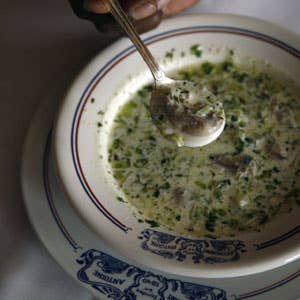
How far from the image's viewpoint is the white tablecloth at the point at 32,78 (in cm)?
142

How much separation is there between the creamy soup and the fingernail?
0.88ft

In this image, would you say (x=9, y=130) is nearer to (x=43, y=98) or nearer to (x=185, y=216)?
(x=43, y=98)

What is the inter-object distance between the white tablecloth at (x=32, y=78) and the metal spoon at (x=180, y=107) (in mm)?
347

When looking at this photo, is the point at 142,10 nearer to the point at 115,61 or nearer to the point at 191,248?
the point at 115,61

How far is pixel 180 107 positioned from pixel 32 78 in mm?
560

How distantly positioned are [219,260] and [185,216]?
0.20 m

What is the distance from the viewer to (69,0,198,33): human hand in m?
1.43

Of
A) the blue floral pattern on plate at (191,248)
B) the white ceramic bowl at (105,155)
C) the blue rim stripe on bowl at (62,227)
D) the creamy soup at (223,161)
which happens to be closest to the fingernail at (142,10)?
the white ceramic bowl at (105,155)

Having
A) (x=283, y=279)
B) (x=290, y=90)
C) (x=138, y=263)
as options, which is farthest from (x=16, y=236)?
(x=290, y=90)

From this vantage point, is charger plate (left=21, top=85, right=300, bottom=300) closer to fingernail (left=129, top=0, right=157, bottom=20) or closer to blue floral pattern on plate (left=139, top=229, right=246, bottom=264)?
blue floral pattern on plate (left=139, top=229, right=246, bottom=264)

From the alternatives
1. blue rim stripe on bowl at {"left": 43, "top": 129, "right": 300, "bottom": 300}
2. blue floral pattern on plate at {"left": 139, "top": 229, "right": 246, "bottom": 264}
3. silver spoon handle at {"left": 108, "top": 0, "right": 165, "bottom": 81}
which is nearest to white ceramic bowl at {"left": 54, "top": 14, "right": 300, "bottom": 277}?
blue floral pattern on plate at {"left": 139, "top": 229, "right": 246, "bottom": 264}

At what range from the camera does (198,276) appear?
1236 mm

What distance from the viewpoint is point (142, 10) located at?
1444 mm

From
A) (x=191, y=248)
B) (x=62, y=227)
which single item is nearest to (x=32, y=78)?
(x=62, y=227)
